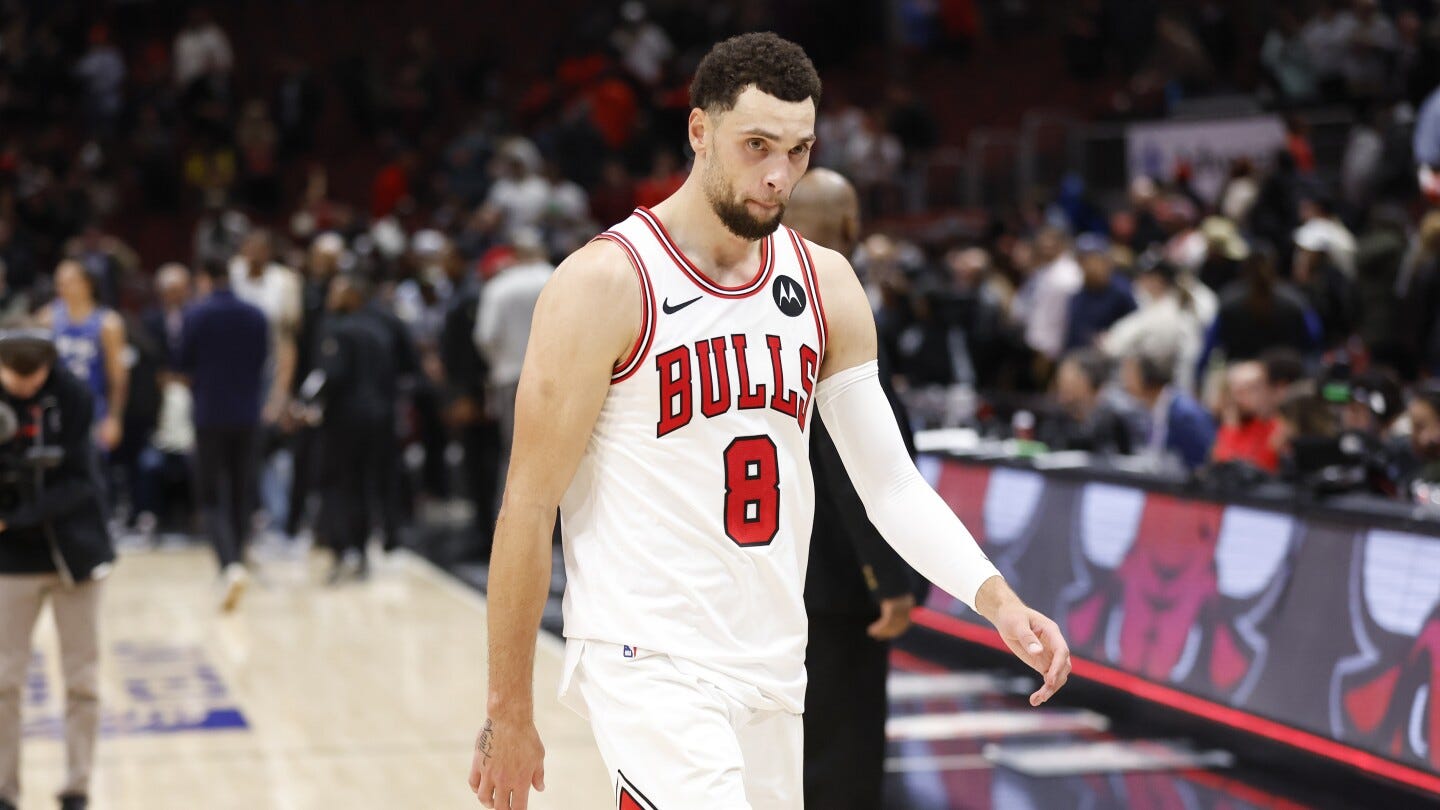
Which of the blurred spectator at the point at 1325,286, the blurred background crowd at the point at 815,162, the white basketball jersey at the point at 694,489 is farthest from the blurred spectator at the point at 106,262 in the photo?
the white basketball jersey at the point at 694,489

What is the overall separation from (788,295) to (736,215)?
228 millimetres

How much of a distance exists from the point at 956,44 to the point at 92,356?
42.6 feet

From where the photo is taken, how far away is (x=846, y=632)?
15.6ft

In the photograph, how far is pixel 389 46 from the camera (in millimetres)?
23438

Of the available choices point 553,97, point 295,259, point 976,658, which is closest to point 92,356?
point 295,259

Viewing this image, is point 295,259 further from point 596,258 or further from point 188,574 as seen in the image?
point 596,258

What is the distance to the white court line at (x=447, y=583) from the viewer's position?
9.93m

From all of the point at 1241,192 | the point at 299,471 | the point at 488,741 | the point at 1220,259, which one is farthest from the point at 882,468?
the point at 1241,192

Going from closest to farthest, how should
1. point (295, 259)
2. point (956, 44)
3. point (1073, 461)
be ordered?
1. point (1073, 461)
2. point (295, 259)
3. point (956, 44)

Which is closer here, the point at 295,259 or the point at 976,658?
the point at 976,658

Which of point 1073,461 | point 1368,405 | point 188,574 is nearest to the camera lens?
point 1368,405

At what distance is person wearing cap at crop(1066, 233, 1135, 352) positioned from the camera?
1297cm

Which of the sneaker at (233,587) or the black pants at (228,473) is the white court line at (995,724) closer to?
the sneaker at (233,587)

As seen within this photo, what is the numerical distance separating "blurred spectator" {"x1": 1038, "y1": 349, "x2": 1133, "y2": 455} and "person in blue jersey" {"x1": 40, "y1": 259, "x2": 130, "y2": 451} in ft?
18.6
